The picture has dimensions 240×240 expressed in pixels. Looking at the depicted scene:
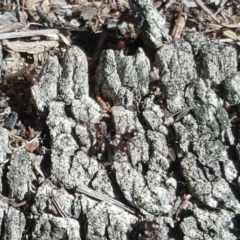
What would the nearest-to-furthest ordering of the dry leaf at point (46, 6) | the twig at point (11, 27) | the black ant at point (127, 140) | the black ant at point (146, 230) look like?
the black ant at point (146, 230)
the black ant at point (127, 140)
the twig at point (11, 27)
the dry leaf at point (46, 6)

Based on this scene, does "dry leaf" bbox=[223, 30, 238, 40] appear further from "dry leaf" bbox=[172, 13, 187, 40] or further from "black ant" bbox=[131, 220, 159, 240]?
"black ant" bbox=[131, 220, 159, 240]

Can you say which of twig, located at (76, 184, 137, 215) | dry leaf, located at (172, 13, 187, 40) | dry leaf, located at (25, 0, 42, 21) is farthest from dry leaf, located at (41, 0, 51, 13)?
twig, located at (76, 184, 137, 215)

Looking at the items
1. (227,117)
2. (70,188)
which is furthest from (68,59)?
(227,117)

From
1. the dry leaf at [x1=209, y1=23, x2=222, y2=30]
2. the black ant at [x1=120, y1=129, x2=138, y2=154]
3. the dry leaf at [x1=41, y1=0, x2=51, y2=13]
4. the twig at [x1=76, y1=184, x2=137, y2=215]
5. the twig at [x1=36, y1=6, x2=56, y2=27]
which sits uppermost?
the dry leaf at [x1=209, y1=23, x2=222, y2=30]

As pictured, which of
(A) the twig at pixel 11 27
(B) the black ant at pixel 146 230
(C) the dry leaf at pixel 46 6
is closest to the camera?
(B) the black ant at pixel 146 230

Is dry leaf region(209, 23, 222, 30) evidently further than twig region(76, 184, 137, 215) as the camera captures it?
Yes

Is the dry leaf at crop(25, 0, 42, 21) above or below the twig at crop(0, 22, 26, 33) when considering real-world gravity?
above

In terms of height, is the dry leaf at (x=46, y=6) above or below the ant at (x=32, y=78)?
above

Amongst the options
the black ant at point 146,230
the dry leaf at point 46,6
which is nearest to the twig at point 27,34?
the dry leaf at point 46,6

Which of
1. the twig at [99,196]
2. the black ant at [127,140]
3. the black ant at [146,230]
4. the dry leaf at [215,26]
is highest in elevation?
the dry leaf at [215,26]

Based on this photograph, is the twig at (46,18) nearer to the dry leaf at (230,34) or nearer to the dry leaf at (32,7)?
the dry leaf at (32,7)

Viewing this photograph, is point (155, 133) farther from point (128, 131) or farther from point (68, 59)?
point (68, 59)
